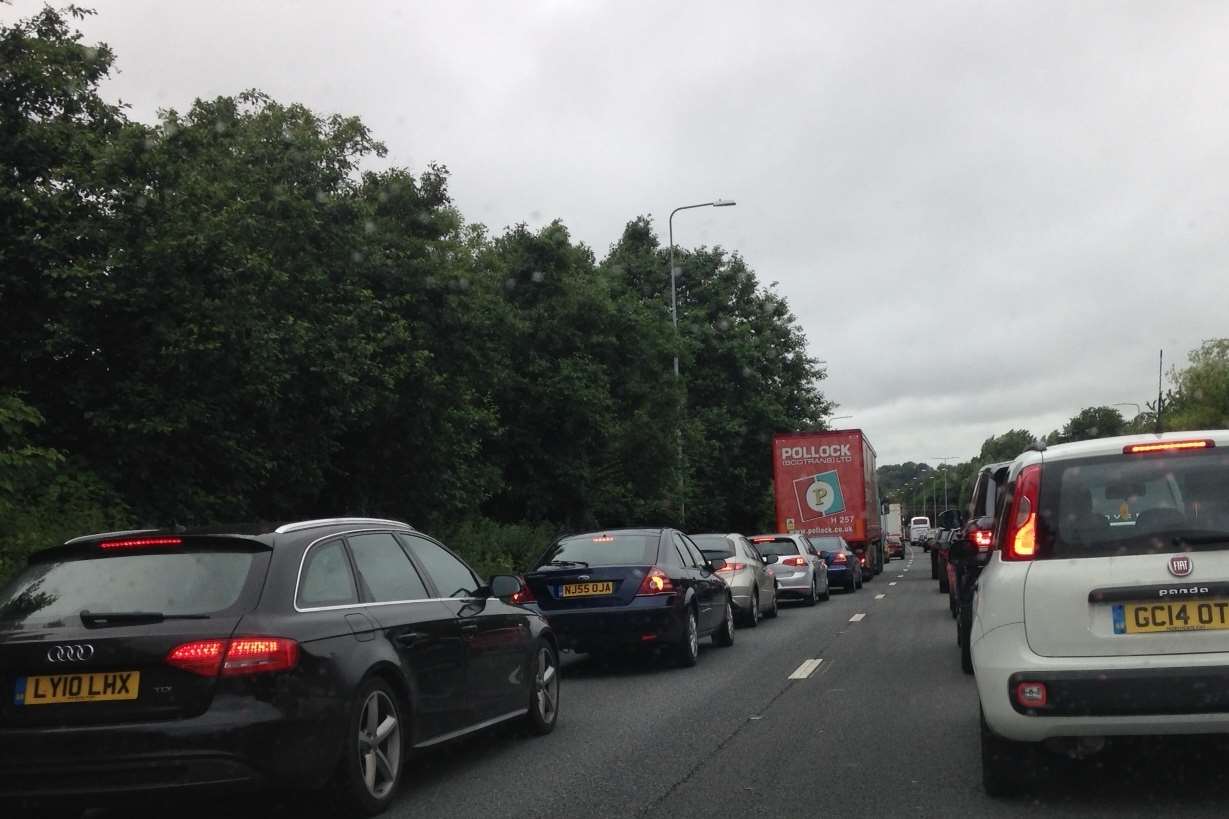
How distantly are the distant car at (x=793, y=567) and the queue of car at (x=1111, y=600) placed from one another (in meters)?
17.8

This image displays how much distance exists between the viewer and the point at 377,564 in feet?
24.3

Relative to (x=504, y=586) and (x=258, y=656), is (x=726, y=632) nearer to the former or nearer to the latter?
(x=504, y=586)

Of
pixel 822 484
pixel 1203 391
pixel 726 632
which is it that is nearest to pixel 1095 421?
pixel 1203 391

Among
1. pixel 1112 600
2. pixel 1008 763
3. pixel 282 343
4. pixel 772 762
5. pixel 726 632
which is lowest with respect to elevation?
pixel 772 762

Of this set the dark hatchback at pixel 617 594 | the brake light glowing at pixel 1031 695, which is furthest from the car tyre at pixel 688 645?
the brake light glowing at pixel 1031 695

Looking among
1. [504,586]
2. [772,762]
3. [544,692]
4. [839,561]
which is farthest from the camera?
[839,561]

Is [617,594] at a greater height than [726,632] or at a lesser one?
greater

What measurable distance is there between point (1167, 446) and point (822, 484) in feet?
93.2

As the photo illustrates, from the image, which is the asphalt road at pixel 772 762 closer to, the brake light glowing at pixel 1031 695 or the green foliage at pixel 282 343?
the brake light glowing at pixel 1031 695

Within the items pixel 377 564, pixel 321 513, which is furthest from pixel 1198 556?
pixel 321 513

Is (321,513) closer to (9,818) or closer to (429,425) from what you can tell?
(429,425)

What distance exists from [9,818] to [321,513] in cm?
1959

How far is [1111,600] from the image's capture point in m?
6.05

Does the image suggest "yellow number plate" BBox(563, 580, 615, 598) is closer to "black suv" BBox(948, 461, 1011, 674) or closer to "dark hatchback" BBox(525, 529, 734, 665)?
"dark hatchback" BBox(525, 529, 734, 665)
